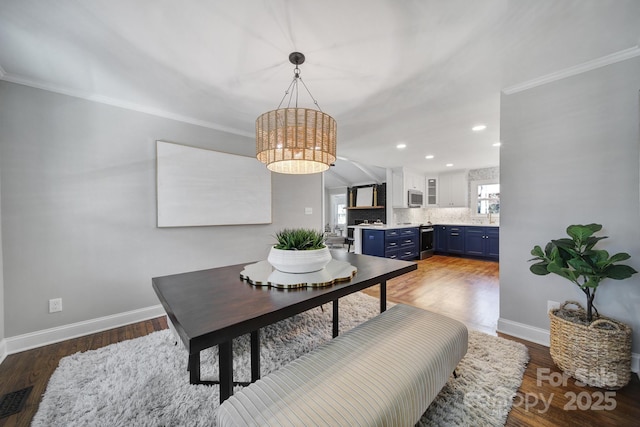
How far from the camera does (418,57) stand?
1.73m

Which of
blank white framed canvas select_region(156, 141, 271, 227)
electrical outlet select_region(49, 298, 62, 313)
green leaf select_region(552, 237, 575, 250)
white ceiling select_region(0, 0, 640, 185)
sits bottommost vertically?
electrical outlet select_region(49, 298, 62, 313)

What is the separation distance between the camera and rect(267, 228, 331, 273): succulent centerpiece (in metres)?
1.47

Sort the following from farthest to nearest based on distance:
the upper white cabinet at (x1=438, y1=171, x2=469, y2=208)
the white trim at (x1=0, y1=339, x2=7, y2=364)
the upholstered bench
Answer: the upper white cabinet at (x1=438, y1=171, x2=469, y2=208), the white trim at (x1=0, y1=339, x2=7, y2=364), the upholstered bench

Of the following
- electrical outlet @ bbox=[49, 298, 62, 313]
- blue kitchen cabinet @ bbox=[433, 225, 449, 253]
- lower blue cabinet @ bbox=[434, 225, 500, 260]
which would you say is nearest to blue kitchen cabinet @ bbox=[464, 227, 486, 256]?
lower blue cabinet @ bbox=[434, 225, 500, 260]

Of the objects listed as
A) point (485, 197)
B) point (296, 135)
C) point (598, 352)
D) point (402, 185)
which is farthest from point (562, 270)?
point (485, 197)

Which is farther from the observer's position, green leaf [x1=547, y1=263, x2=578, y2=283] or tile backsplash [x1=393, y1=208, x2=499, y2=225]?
tile backsplash [x1=393, y1=208, x2=499, y2=225]

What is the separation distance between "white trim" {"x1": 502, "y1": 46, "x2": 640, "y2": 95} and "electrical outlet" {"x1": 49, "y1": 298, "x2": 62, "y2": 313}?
441cm

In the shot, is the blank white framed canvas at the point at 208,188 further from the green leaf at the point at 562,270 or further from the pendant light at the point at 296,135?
the green leaf at the point at 562,270

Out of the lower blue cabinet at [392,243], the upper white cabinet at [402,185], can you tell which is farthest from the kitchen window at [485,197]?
the lower blue cabinet at [392,243]

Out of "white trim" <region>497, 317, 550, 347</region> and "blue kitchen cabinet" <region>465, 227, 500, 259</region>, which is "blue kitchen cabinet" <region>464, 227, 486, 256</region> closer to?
"blue kitchen cabinet" <region>465, 227, 500, 259</region>

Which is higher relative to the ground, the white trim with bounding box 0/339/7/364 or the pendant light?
the pendant light

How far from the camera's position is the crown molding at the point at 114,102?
195 cm

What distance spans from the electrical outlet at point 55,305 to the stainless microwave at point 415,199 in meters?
6.06

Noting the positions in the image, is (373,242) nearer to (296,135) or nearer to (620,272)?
(620,272)
